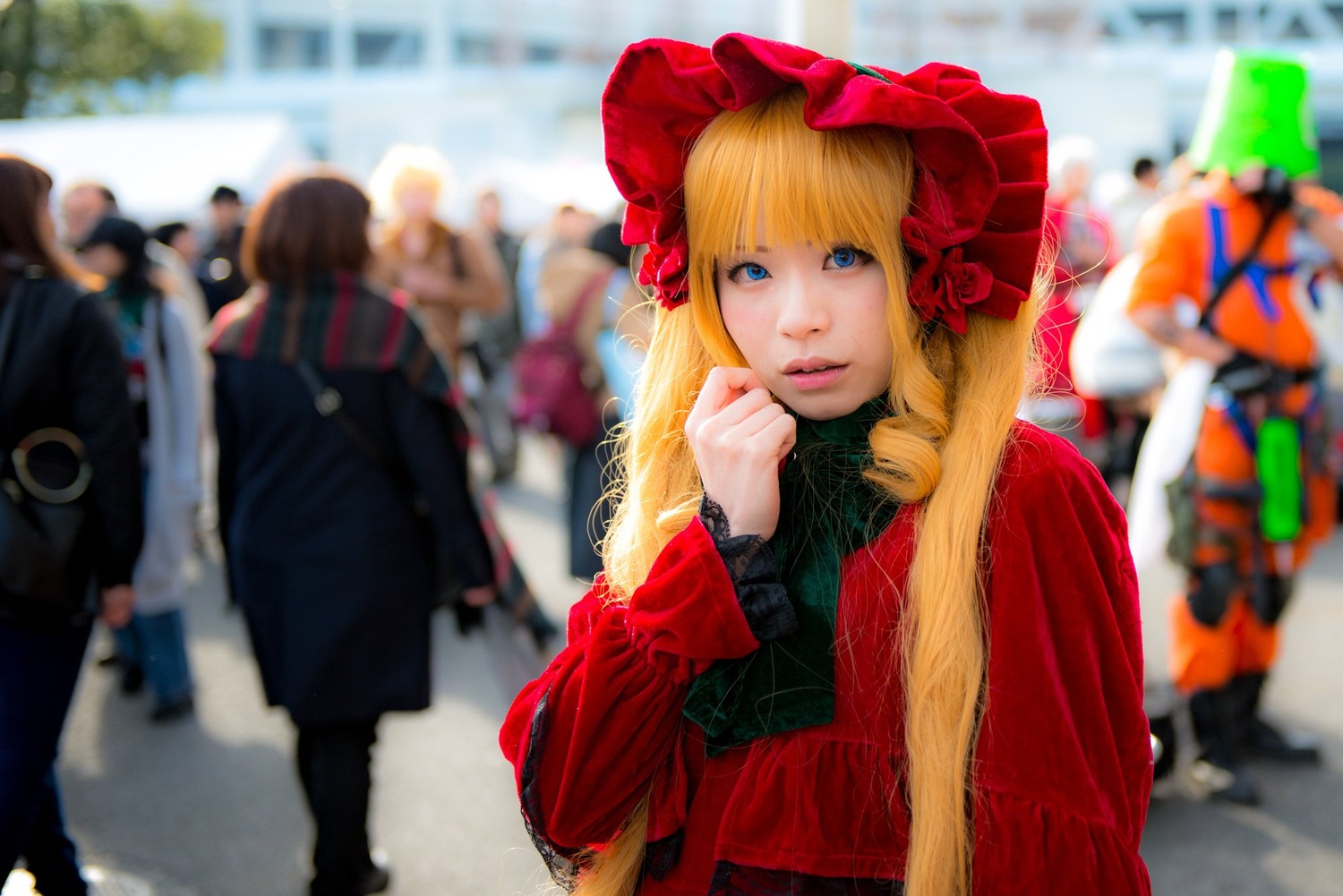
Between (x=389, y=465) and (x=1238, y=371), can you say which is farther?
(x=1238, y=371)

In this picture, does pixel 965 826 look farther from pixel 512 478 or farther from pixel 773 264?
pixel 512 478

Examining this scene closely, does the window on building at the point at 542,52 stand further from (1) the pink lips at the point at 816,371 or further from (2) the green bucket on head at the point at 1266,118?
(1) the pink lips at the point at 816,371

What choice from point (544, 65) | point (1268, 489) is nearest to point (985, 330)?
point (1268, 489)

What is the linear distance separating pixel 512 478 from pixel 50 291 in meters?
5.69

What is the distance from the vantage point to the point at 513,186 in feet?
53.6

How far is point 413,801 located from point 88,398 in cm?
170

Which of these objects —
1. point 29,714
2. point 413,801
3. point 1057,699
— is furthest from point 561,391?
point 1057,699

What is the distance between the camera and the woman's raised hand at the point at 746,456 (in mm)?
1282

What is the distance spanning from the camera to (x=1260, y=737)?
12.7ft

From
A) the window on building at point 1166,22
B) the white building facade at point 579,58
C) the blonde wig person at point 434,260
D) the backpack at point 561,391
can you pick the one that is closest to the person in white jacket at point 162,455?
the backpack at point 561,391

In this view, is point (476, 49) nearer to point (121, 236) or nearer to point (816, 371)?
point (121, 236)

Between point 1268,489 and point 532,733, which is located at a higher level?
point 532,733

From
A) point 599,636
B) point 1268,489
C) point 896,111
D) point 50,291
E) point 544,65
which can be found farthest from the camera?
point 544,65

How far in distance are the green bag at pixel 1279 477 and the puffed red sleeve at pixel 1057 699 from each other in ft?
8.49
